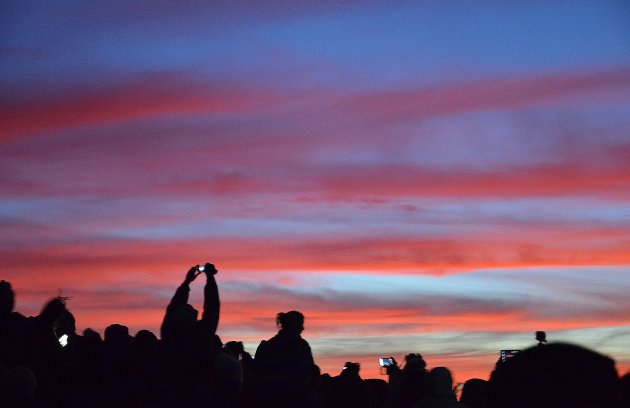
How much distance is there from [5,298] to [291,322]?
10.3ft

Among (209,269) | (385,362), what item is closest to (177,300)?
(209,269)

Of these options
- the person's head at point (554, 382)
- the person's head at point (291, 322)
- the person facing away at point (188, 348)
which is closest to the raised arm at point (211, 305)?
the person facing away at point (188, 348)

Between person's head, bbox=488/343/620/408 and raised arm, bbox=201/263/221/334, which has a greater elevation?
Answer: raised arm, bbox=201/263/221/334

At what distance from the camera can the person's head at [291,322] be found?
10124mm

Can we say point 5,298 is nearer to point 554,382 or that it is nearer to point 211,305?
point 211,305

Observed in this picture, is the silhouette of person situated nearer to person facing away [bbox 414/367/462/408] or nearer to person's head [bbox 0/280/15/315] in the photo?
person's head [bbox 0/280/15/315]

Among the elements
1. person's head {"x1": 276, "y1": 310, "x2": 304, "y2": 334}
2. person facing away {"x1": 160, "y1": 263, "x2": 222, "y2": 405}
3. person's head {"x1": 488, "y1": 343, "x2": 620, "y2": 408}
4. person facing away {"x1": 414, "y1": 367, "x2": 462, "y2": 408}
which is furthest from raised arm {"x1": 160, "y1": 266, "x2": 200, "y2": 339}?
person's head {"x1": 488, "y1": 343, "x2": 620, "y2": 408}

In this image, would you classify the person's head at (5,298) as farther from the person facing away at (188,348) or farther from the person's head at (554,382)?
the person's head at (554,382)

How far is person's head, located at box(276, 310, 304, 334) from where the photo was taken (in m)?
10.1

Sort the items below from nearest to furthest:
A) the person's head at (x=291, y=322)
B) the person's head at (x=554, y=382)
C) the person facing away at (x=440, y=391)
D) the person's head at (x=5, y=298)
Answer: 1. the person's head at (x=554, y=382)
2. the person facing away at (x=440, y=391)
3. the person's head at (x=5, y=298)
4. the person's head at (x=291, y=322)

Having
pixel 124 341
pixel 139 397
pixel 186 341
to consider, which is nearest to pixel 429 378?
pixel 186 341

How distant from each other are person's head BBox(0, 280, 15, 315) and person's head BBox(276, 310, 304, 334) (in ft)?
9.81

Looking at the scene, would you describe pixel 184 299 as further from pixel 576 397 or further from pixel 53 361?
pixel 576 397

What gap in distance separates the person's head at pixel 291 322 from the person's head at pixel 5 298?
9.81ft
